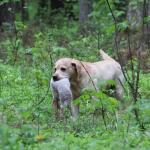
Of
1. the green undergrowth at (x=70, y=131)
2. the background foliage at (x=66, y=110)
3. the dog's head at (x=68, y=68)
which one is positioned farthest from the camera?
→ the dog's head at (x=68, y=68)

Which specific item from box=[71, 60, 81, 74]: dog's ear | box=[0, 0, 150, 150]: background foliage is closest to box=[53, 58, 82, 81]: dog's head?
box=[71, 60, 81, 74]: dog's ear

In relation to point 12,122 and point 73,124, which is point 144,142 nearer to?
point 73,124

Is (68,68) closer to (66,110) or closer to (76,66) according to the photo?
(76,66)

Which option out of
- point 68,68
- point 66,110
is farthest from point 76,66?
point 66,110

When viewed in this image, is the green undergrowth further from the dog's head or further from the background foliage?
the dog's head

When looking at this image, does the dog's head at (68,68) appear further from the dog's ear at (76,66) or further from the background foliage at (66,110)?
the background foliage at (66,110)

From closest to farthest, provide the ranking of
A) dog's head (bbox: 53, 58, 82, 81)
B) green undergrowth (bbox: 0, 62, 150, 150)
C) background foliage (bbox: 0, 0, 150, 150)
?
green undergrowth (bbox: 0, 62, 150, 150)
background foliage (bbox: 0, 0, 150, 150)
dog's head (bbox: 53, 58, 82, 81)

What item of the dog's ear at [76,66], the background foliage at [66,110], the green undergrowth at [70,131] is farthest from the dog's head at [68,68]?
the green undergrowth at [70,131]

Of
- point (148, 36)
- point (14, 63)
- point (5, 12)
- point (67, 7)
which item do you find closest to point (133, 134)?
point (14, 63)

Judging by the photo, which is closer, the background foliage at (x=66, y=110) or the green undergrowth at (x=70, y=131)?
the green undergrowth at (x=70, y=131)

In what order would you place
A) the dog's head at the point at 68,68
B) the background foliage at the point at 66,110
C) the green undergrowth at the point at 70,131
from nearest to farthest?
the green undergrowth at the point at 70,131 < the background foliage at the point at 66,110 < the dog's head at the point at 68,68

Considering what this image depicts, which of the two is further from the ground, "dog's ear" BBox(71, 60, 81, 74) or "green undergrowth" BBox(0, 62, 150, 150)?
"dog's ear" BBox(71, 60, 81, 74)

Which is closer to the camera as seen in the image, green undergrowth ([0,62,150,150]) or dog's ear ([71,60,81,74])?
green undergrowth ([0,62,150,150])

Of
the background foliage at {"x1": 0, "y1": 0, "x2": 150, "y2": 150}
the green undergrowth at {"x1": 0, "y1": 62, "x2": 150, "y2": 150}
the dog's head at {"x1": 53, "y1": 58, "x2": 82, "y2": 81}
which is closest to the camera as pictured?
the green undergrowth at {"x1": 0, "y1": 62, "x2": 150, "y2": 150}
